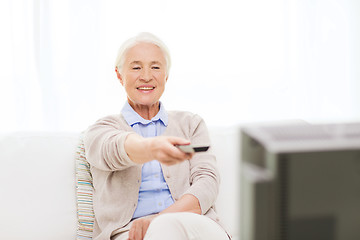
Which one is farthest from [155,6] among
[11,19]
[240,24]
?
[11,19]

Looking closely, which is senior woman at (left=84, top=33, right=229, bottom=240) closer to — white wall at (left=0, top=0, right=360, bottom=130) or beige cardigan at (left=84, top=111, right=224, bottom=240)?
beige cardigan at (left=84, top=111, right=224, bottom=240)

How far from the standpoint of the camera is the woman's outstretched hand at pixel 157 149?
118 centimetres

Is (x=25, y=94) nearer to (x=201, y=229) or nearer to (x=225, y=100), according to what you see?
(x=225, y=100)

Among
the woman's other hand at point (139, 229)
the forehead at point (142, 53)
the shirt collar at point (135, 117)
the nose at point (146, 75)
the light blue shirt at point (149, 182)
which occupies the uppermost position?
the forehead at point (142, 53)

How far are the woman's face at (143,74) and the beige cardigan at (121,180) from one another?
4.4 inches

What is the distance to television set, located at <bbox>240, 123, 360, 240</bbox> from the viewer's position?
79cm

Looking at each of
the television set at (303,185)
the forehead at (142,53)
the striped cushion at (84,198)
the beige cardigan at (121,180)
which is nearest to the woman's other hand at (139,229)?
the beige cardigan at (121,180)

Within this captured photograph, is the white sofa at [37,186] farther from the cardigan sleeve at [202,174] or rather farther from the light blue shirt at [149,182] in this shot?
the light blue shirt at [149,182]

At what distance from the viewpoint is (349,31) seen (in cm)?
283

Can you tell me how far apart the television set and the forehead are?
1021 millimetres

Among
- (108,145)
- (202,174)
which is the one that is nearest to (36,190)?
(108,145)

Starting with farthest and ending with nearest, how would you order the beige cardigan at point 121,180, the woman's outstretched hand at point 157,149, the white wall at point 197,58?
1. the white wall at point 197,58
2. the beige cardigan at point 121,180
3. the woman's outstretched hand at point 157,149

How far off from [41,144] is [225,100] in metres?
1.10

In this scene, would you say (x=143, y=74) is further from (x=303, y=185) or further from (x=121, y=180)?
(x=303, y=185)
